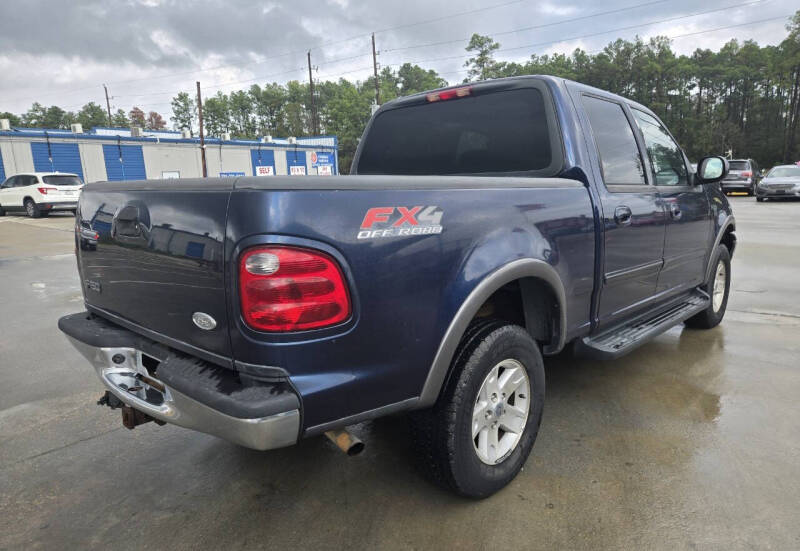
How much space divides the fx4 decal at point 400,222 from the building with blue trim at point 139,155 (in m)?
24.0

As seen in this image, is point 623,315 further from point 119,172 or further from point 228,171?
point 228,171

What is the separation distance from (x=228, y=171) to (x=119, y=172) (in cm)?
785

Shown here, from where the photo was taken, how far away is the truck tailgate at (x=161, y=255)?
174 centimetres

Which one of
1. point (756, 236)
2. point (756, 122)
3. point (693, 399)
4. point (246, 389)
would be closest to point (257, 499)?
point (246, 389)

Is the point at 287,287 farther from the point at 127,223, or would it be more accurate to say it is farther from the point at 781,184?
the point at 781,184

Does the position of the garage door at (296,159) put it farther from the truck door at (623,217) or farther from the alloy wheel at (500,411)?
the alloy wheel at (500,411)

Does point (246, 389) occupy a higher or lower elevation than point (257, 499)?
higher

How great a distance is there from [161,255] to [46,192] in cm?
2052

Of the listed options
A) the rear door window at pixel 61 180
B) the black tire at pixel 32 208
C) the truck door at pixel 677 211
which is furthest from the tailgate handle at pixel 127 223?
the black tire at pixel 32 208

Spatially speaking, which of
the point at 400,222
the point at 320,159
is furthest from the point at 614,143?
the point at 320,159

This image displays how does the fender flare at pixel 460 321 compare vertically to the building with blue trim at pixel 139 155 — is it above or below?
below

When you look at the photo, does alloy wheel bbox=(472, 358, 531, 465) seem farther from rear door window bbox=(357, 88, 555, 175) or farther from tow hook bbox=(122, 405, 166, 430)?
tow hook bbox=(122, 405, 166, 430)

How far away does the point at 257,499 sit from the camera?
2334mm

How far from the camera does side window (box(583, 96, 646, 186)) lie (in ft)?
10.1
